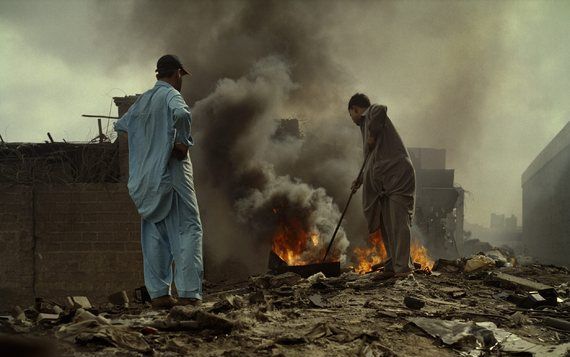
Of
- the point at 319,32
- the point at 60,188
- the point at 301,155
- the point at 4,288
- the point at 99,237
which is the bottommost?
the point at 4,288

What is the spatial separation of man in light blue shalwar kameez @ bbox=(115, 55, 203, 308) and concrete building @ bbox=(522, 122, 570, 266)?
1955 cm

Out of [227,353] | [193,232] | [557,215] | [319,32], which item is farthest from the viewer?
[557,215]

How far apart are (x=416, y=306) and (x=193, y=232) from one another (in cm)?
201

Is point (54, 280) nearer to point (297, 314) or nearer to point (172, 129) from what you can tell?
point (172, 129)

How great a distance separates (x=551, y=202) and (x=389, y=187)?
22143mm

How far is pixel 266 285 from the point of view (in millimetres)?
5805

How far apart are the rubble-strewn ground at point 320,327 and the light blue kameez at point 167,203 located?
12.2 inches

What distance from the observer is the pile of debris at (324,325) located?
2818 millimetres

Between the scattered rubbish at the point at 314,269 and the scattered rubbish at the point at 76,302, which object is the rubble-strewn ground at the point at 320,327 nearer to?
the scattered rubbish at the point at 76,302

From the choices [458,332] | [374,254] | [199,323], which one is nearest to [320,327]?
[199,323]

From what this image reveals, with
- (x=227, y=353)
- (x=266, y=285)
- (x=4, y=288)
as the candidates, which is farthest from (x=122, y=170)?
(x=227, y=353)

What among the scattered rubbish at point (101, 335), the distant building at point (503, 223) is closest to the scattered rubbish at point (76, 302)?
the scattered rubbish at point (101, 335)

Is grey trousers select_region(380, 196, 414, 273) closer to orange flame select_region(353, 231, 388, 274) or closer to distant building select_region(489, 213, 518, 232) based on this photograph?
orange flame select_region(353, 231, 388, 274)

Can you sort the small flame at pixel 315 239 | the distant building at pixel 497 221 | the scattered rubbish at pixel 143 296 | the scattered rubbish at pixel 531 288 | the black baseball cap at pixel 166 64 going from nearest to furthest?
the black baseball cap at pixel 166 64 → the scattered rubbish at pixel 531 288 → the scattered rubbish at pixel 143 296 → the small flame at pixel 315 239 → the distant building at pixel 497 221
